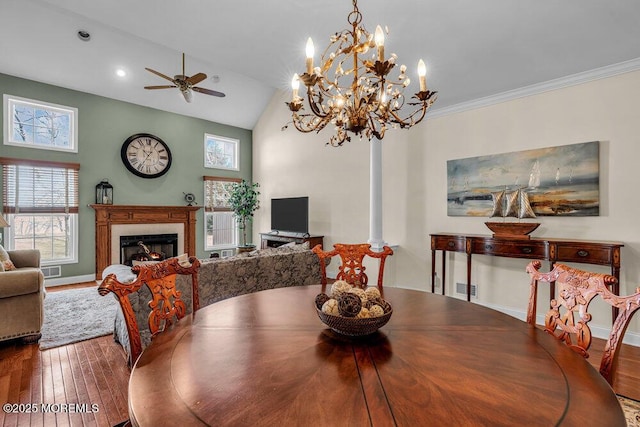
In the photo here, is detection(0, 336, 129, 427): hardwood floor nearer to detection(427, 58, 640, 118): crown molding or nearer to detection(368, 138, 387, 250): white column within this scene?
detection(368, 138, 387, 250): white column

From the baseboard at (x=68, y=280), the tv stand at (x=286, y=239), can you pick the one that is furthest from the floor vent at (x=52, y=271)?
the tv stand at (x=286, y=239)

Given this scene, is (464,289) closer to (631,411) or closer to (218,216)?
(631,411)

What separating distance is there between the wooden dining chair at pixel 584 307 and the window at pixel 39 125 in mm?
6721

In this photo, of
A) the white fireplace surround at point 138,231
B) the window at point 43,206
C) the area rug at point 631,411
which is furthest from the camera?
the white fireplace surround at point 138,231

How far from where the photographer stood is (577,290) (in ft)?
4.40

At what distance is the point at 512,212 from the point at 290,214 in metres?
3.82

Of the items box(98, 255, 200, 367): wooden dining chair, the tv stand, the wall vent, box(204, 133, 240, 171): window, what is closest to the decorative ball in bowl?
box(98, 255, 200, 367): wooden dining chair

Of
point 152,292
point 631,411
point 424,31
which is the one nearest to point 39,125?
point 152,292

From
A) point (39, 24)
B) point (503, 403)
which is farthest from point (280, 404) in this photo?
point (39, 24)

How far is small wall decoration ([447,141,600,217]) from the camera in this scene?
314cm

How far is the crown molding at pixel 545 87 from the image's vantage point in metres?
2.95

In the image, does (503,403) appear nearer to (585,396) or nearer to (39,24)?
(585,396)

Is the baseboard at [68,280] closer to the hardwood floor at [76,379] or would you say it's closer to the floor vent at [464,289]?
the hardwood floor at [76,379]

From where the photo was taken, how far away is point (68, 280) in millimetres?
5191
